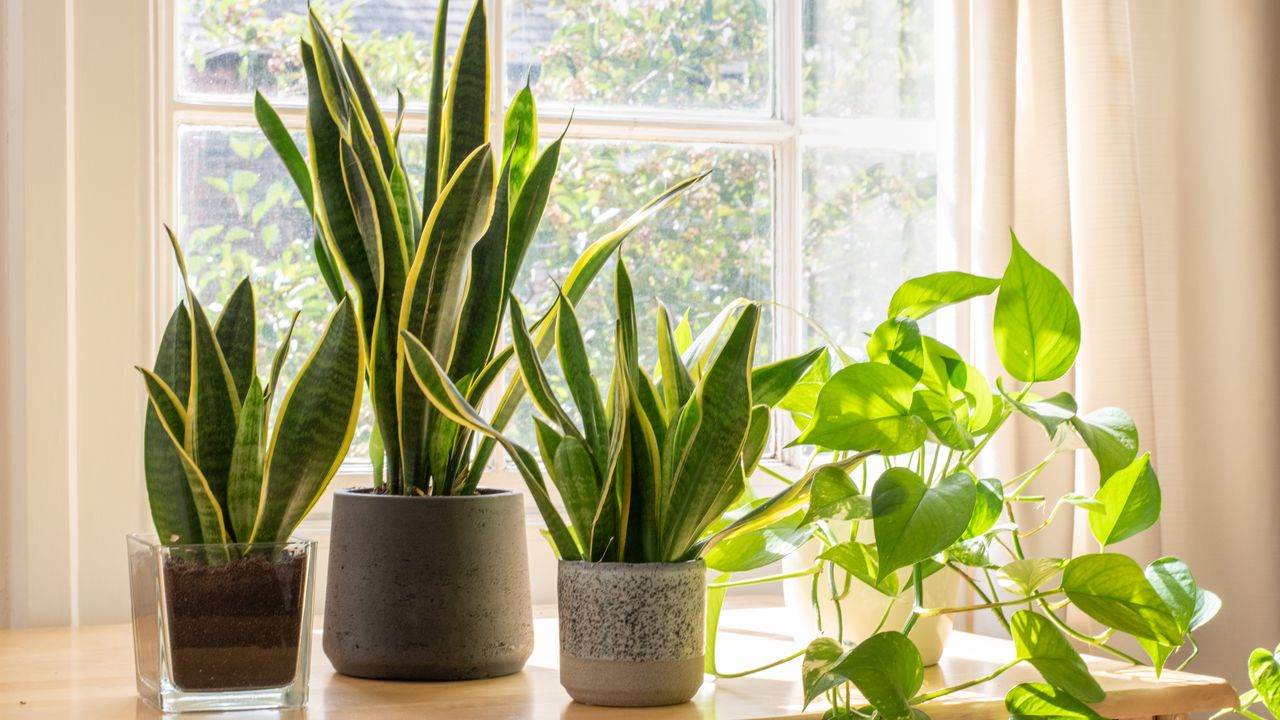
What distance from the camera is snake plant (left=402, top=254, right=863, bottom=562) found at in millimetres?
844

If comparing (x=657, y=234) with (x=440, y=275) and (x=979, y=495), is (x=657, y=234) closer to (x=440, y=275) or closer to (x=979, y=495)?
(x=440, y=275)

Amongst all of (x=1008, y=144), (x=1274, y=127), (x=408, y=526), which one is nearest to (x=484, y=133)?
(x=408, y=526)

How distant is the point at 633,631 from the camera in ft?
2.76

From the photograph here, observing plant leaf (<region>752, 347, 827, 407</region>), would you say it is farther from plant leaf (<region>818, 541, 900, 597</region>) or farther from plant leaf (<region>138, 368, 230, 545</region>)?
plant leaf (<region>138, 368, 230, 545</region>)

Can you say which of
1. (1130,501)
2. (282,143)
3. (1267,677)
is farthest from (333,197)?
(1267,677)

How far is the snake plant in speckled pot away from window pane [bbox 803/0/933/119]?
0.81 metres

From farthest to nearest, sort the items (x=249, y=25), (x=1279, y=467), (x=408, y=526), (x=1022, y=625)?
(x=249, y=25) < (x=1279, y=467) < (x=408, y=526) < (x=1022, y=625)

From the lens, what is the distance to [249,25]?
1.45m

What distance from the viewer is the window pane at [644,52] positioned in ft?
5.04

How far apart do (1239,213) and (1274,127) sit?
0.12 metres

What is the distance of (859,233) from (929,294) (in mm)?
738

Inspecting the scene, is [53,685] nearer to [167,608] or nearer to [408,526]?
[167,608]

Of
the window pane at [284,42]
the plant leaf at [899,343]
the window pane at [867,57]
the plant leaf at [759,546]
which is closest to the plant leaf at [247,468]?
the plant leaf at [759,546]

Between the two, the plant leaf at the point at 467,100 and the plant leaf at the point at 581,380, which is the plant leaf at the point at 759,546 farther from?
the plant leaf at the point at 467,100
